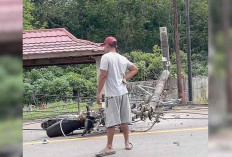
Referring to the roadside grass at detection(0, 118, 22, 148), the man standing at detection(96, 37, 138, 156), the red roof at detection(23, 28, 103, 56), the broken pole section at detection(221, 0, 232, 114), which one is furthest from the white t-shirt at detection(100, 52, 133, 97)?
the broken pole section at detection(221, 0, 232, 114)

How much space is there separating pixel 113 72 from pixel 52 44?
3.18 meters

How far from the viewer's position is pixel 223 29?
75cm

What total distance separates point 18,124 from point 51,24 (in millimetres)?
24805

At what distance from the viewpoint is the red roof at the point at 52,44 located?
6.47 m

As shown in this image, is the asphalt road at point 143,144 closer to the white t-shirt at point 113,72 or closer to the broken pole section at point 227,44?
the white t-shirt at point 113,72

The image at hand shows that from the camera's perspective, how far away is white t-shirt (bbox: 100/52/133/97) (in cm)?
400

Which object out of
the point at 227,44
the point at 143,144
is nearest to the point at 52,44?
the point at 143,144

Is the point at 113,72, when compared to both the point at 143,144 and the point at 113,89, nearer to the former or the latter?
the point at 113,89

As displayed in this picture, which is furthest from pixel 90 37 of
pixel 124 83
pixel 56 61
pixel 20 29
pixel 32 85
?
pixel 20 29

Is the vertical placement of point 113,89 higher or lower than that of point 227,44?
lower

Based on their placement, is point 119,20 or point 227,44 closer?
point 227,44

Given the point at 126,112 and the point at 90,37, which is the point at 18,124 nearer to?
the point at 126,112

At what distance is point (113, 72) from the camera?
403 centimetres

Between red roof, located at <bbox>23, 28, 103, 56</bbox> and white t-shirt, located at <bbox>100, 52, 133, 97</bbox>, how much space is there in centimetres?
244
